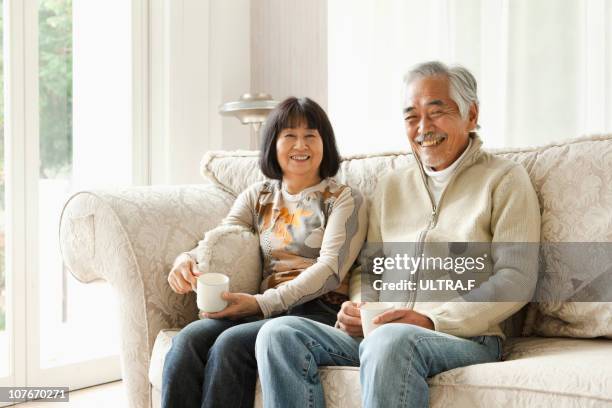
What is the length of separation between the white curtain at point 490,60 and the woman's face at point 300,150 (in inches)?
45.4

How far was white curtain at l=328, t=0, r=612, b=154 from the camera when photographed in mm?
2680

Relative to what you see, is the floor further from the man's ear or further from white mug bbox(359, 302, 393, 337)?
the man's ear

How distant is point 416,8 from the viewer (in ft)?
10.3

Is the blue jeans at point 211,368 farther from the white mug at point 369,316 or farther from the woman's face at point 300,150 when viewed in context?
the woman's face at point 300,150

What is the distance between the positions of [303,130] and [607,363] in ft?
3.31

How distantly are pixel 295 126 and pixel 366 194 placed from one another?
28 centimetres

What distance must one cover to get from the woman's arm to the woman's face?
0.13 metres

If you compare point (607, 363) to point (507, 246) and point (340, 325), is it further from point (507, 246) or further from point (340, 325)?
point (340, 325)

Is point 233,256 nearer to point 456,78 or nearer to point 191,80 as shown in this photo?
point 456,78

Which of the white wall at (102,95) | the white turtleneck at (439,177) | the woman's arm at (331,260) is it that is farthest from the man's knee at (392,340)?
the white wall at (102,95)

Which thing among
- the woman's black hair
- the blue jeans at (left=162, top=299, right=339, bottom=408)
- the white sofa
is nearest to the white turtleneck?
the white sofa

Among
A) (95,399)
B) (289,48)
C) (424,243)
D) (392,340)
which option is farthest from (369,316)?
(289,48)

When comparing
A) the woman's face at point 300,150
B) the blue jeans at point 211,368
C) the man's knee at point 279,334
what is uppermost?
the woman's face at point 300,150

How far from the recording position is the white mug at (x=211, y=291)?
1.69m
